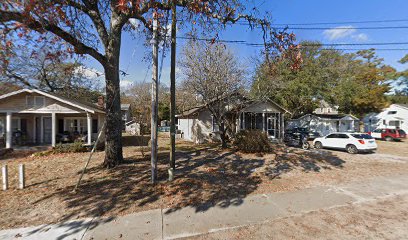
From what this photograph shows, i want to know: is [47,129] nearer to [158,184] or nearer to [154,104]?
[154,104]

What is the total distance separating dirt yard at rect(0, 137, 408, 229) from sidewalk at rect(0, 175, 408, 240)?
0.29 m

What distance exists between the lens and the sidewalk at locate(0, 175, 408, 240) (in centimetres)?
381

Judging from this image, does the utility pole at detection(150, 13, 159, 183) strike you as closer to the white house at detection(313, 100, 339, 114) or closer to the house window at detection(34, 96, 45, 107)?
the house window at detection(34, 96, 45, 107)

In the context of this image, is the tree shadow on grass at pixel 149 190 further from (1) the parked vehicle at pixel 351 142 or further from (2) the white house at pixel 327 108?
(2) the white house at pixel 327 108

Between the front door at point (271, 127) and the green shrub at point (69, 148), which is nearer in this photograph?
the green shrub at point (69, 148)

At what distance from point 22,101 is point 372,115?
42.8 m

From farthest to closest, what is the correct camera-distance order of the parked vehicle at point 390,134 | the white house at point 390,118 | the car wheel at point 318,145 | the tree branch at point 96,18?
the white house at point 390,118 < the parked vehicle at point 390,134 < the car wheel at point 318,145 < the tree branch at point 96,18

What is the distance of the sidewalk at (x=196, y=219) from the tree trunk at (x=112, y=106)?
381 cm

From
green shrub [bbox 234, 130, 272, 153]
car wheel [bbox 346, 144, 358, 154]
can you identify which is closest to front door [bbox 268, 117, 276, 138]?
car wheel [bbox 346, 144, 358, 154]

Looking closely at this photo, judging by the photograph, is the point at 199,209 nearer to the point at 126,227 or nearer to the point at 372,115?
the point at 126,227

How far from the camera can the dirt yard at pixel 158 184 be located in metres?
4.76

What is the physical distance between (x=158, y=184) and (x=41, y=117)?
50.2ft

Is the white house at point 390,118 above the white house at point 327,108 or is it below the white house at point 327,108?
below

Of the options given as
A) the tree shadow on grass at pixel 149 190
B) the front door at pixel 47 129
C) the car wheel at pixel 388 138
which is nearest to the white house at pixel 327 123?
the car wheel at pixel 388 138
